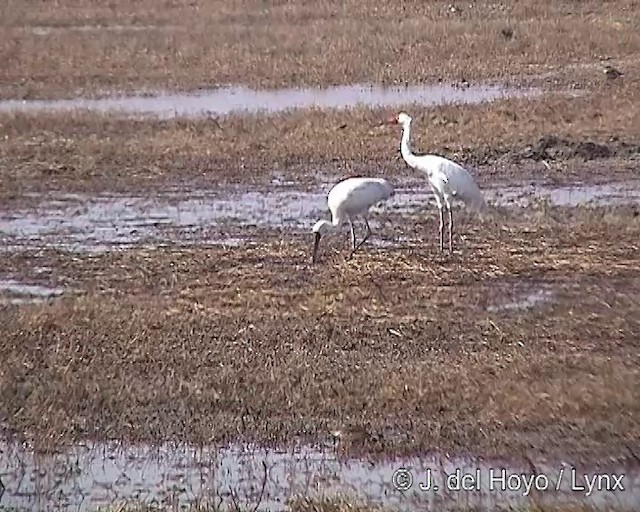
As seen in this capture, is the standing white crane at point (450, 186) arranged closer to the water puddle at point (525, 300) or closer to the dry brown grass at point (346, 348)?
the dry brown grass at point (346, 348)

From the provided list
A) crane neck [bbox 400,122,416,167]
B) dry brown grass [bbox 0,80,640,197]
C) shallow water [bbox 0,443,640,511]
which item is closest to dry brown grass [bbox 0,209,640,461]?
shallow water [bbox 0,443,640,511]

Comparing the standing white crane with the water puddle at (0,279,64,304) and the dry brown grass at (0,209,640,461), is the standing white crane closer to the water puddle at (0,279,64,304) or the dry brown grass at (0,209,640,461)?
the dry brown grass at (0,209,640,461)

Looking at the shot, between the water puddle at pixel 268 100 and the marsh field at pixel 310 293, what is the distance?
0.32 feet

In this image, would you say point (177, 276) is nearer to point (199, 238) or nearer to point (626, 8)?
point (199, 238)

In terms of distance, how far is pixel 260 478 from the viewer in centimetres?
669

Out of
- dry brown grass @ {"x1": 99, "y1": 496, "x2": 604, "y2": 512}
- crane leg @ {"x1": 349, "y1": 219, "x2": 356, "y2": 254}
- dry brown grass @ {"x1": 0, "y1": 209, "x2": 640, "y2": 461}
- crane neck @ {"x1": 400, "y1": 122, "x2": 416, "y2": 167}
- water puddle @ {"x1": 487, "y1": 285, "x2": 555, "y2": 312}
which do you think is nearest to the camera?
dry brown grass @ {"x1": 99, "y1": 496, "x2": 604, "y2": 512}

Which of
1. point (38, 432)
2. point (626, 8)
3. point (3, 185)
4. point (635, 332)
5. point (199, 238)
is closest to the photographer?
point (38, 432)

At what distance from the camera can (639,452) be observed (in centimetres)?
625

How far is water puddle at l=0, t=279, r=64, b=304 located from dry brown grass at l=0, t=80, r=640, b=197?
3737mm

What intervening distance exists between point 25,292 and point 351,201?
2.79 metres

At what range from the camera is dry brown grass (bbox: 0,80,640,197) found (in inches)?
570

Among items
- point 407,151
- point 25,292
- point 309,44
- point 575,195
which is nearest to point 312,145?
point 575,195

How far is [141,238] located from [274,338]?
11.6 ft

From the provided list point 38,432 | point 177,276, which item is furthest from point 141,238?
point 38,432
